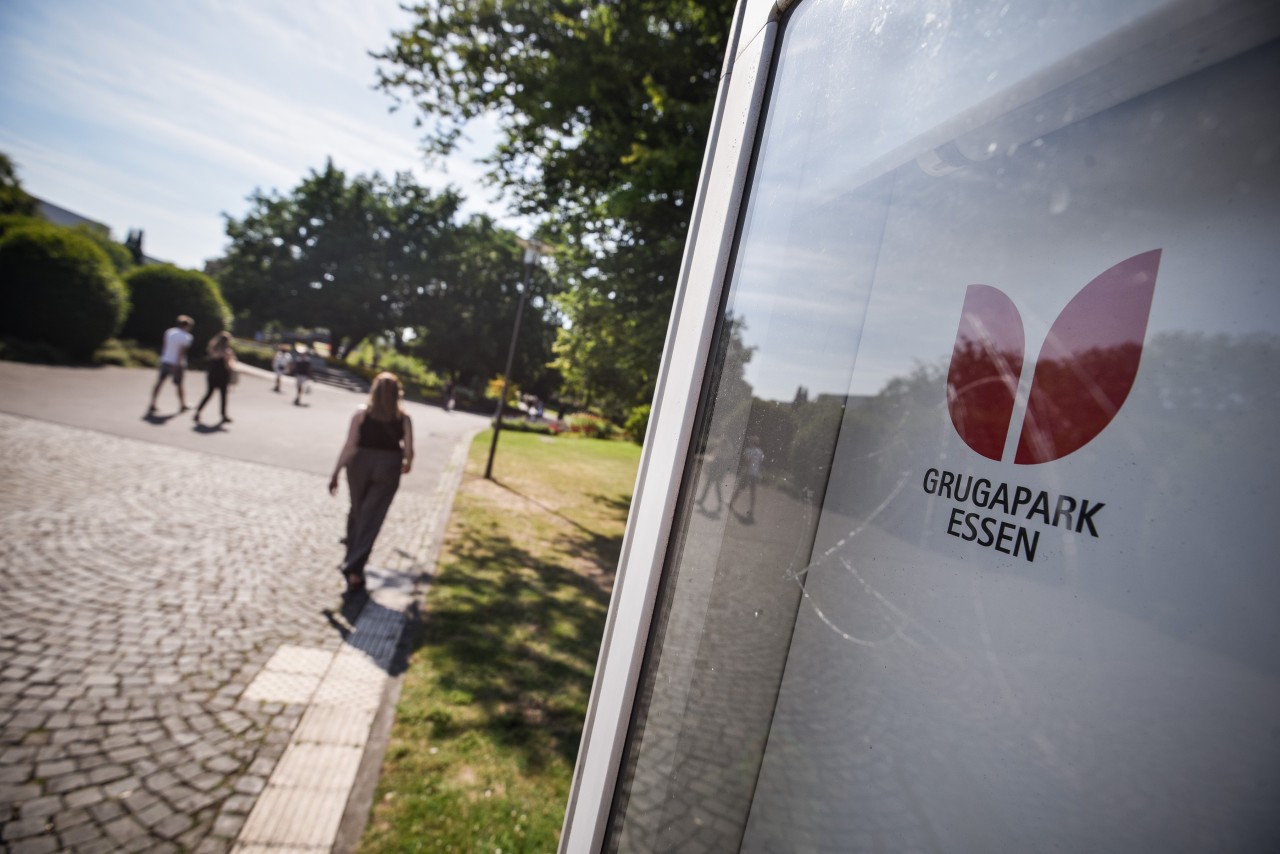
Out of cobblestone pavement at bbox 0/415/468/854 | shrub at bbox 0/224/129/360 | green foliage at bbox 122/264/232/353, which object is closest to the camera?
cobblestone pavement at bbox 0/415/468/854

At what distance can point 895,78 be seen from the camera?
113 centimetres

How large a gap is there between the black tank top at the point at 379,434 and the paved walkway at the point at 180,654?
148 cm

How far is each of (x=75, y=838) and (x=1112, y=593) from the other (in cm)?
393

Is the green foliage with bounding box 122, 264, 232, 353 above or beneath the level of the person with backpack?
above

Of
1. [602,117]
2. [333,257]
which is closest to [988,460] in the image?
[602,117]

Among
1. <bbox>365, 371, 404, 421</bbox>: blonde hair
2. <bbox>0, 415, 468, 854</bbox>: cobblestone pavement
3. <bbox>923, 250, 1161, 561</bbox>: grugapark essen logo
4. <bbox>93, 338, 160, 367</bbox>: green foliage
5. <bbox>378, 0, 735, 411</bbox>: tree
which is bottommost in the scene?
<bbox>0, 415, 468, 854</bbox>: cobblestone pavement

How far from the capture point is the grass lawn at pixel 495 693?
9.75ft

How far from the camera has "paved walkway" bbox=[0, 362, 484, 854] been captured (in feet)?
8.97

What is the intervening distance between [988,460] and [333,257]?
55.9m

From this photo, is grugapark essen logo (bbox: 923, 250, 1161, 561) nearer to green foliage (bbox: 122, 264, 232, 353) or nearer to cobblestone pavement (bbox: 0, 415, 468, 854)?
cobblestone pavement (bbox: 0, 415, 468, 854)

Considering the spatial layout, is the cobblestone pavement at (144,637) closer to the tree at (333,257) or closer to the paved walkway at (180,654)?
the paved walkway at (180,654)

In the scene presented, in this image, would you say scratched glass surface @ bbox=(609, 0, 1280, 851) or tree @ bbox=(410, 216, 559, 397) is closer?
scratched glass surface @ bbox=(609, 0, 1280, 851)

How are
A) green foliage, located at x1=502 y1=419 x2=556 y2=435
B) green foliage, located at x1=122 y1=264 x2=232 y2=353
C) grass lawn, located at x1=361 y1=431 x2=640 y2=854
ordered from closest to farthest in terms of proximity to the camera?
grass lawn, located at x1=361 y1=431 x2=640 y2=854 < green foliage, located at x1=122 y1=264 x2=232 y2=353 < green foliage, located at x1=502 y1=419 x2=556 y2=435

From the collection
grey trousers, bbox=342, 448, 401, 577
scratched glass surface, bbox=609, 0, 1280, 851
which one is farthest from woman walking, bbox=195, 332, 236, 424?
scratched glass surface, bbox=609, 0, 1280, 851
